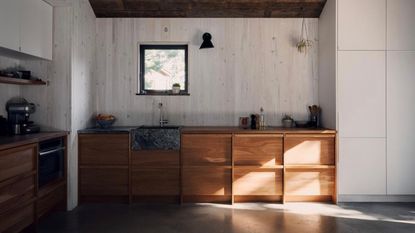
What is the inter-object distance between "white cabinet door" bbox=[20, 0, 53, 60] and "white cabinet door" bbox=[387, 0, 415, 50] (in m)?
4.09

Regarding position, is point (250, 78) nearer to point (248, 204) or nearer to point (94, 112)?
point (248, 204)

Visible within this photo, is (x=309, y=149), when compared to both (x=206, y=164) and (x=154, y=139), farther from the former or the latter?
(x=154, y=139)

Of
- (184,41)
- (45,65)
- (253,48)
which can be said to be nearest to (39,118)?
(45,65)

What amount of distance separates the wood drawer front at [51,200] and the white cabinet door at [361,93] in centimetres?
339

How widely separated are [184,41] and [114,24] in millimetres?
1033

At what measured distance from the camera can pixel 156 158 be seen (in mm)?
3721

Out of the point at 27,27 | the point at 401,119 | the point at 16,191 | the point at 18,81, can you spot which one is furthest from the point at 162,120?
the point at 401,119

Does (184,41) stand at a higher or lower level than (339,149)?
higher

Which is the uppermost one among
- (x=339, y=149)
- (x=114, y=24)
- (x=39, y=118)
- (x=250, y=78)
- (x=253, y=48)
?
(x=114, y=24)

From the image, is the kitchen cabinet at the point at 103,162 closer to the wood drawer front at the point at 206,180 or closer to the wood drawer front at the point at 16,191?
the wood drawer front at the point at 206,180

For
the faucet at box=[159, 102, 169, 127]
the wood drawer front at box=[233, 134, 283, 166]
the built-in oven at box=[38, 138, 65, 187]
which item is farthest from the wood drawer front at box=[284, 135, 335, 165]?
the built-in oven at box=[38, 138, 65, 187]

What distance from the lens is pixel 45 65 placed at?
11.6 ft

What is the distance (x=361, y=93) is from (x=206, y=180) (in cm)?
221

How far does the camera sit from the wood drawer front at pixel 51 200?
296cm
